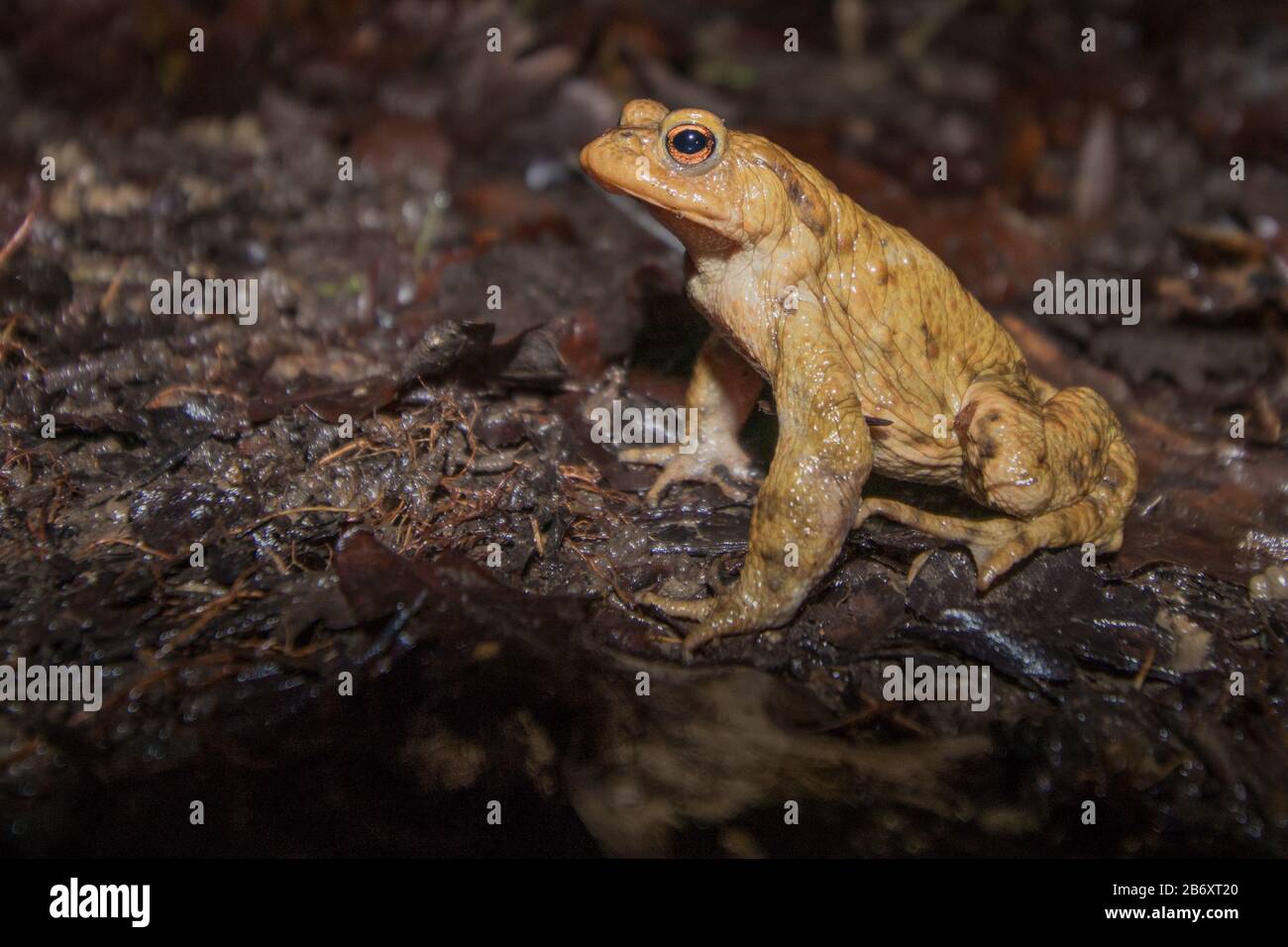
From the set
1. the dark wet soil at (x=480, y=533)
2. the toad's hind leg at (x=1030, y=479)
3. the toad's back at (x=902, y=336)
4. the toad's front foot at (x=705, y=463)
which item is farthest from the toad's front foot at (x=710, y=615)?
the toad's back at (x=902, y=336)

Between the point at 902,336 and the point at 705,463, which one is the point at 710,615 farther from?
the point at 902,336

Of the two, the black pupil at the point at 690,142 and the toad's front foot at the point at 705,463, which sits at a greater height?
the black pupil at the point at 690,142

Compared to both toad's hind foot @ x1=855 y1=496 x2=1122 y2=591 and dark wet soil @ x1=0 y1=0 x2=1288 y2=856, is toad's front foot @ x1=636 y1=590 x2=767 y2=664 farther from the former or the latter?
toad's hind foot @ x1=855 y1=496 x2=1122 y2=591

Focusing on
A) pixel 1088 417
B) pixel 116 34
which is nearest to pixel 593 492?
pixel 1088 417

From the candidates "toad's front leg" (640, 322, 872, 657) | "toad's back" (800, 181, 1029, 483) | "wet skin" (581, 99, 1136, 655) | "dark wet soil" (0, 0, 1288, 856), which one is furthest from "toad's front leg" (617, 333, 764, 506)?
"toad's front leg" (640, 322, 872, 657)

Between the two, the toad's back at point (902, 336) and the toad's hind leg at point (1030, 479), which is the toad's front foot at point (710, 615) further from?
the toad's back at point (902, 336)
